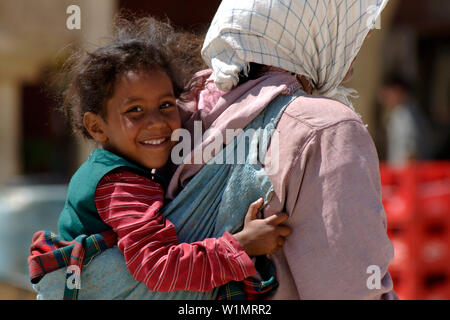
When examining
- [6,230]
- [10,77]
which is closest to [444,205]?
[6,230]

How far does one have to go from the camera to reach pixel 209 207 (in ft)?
5.67

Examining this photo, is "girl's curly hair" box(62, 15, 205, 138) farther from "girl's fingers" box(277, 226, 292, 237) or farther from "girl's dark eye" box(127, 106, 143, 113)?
"girl's fingers" box(277, 226, 292, 237)

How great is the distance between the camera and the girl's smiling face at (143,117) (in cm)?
177

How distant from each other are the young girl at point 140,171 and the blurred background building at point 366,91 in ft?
11.0

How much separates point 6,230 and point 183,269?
419cm

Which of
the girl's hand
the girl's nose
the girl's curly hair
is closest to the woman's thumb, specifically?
the girl's hand

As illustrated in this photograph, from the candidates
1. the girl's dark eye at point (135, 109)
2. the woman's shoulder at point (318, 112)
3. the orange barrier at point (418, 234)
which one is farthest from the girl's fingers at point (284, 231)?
the orange barrier at point (418, 234)

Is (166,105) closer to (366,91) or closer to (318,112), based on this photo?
(318,112)

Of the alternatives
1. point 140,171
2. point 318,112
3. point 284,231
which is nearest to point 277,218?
point 284,231

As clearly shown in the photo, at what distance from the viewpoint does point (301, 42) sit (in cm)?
169

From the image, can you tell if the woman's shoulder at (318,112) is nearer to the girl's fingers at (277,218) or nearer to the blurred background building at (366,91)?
the girl's fingers at (277,218)

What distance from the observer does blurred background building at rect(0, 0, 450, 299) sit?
535 cm
